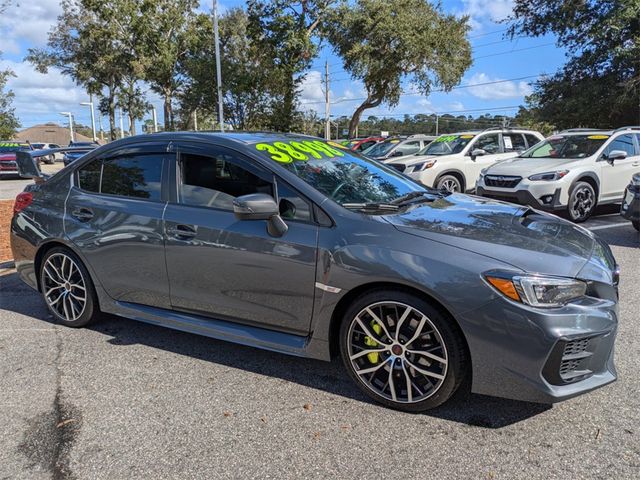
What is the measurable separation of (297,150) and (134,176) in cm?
134

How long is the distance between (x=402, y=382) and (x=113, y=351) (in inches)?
90.1

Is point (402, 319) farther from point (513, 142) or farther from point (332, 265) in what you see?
point (513, 142)

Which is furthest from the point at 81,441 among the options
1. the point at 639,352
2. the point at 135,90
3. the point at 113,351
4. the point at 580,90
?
the point at 135,90

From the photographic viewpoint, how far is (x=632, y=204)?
22.7 feet

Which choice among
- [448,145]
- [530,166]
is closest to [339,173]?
[530,166]

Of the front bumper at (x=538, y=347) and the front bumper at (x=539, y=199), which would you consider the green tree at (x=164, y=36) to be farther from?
the front bumper at (x=538, y=347)

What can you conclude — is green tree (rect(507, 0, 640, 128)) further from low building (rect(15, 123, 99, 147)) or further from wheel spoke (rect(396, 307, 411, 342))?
low building (rect(15, 123, 99, 147))

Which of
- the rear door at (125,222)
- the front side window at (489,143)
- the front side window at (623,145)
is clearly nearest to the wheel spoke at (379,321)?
the rear door at (125,222)

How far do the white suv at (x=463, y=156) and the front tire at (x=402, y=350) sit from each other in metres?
8.20

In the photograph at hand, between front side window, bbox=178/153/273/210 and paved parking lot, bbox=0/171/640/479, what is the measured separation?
1.17m

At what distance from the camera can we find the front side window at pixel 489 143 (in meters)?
12.2

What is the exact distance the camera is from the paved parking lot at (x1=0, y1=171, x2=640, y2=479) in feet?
8.18

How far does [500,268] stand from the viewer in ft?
8.58

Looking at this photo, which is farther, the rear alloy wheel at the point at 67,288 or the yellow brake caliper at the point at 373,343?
the rear alloy wheel at the point at 67,288
